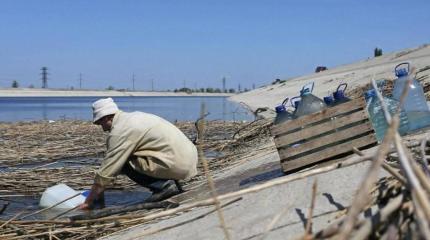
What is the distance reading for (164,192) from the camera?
5742 millimetres

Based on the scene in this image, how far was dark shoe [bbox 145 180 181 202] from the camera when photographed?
567cm

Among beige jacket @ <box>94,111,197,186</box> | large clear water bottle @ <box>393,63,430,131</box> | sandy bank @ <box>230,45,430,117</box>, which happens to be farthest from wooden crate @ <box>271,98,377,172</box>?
sandy bank @ <box>230,45,430,117</box>

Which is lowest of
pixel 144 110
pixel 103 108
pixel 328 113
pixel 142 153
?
pixel 142 153

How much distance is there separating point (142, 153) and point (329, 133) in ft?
6.30

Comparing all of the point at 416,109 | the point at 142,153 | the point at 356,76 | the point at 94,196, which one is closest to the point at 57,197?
the point at 94,196

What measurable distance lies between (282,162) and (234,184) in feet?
3.54

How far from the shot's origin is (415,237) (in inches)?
82.1

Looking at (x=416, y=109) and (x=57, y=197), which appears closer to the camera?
(x=416, y=109)

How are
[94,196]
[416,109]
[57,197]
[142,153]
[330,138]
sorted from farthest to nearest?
[57,197]
[416,109]
[142,153]
[94,196]
[330,138]

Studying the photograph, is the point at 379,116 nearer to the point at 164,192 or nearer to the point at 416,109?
the point at 416,109

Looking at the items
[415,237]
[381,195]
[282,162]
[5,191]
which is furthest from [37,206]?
[415,237]

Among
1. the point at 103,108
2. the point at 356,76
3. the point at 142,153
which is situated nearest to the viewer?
the point at 103,108

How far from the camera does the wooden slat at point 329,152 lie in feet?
15.9

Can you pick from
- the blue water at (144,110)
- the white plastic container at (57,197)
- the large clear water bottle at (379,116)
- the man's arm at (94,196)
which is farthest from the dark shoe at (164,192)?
the large clear water bottle at (379,116)
